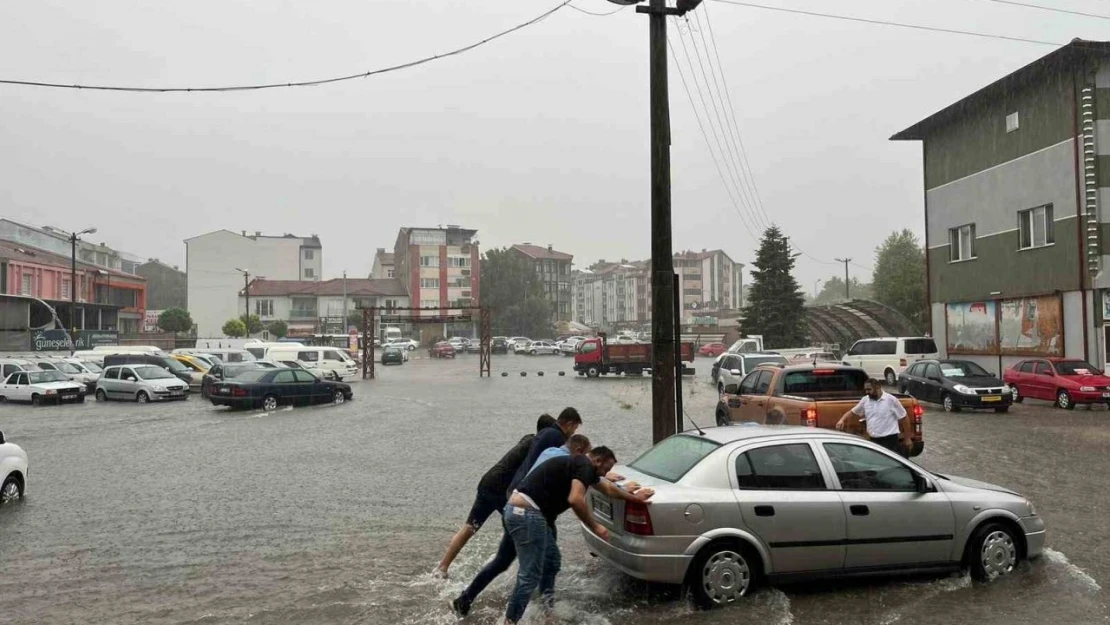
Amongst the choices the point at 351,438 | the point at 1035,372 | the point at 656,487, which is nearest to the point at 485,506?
the point at 656,487

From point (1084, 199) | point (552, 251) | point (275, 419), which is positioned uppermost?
point (552, 251)

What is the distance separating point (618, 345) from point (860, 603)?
3875cm

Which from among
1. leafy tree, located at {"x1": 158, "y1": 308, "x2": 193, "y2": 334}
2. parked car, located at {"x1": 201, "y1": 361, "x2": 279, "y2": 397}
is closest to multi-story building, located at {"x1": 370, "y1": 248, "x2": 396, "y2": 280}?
leafy tree, located at {"x1": 158, "y1": 308, "x2": 193, "y2": 334}

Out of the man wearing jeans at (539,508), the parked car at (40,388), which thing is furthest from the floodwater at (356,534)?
the parked car at (40,388)

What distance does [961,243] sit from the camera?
3397 cm

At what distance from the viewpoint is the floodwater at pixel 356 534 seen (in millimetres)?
6812

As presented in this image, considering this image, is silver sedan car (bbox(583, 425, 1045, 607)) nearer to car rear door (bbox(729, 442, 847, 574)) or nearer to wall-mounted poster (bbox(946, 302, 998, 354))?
car rear door (bbox(729, 442, 847, 574))

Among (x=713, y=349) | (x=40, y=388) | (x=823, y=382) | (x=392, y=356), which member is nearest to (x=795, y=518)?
(x=823, y=382)

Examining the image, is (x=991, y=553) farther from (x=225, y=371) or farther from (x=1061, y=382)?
(x=225, y=371)

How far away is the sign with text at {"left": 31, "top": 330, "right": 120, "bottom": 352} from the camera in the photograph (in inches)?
2039

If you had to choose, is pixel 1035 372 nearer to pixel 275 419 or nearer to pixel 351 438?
pixel 351 438

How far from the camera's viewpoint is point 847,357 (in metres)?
33.4

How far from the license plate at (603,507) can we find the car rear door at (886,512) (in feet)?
6.02

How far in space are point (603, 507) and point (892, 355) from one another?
93.6 ft
